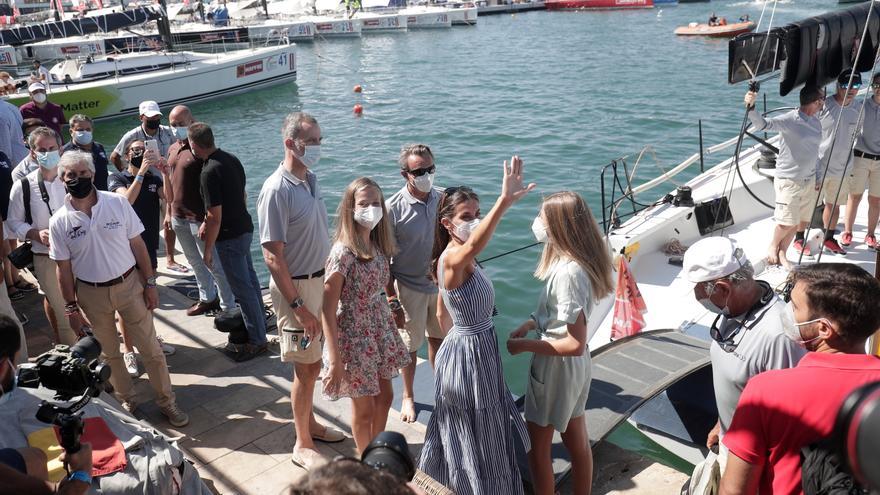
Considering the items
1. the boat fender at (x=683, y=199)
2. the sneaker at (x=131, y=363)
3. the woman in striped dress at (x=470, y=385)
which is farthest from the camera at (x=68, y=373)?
the boat fender at (x=683, y=199)

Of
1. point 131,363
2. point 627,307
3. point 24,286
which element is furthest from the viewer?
point 24,286

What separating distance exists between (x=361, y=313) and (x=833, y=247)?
547cm

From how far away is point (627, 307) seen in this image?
21.2 feet

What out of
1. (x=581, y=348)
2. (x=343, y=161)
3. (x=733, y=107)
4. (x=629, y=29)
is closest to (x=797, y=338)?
(x=581, y=348)

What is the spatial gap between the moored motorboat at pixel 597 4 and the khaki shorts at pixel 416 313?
177ft

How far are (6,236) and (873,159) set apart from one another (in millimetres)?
7783

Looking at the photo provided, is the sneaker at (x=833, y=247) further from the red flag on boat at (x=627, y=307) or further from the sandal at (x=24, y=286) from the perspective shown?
the sandal at (x=24, y=286)

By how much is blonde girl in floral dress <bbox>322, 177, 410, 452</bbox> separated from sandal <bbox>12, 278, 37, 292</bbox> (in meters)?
4.53

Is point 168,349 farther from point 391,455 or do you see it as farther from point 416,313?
point 391,455

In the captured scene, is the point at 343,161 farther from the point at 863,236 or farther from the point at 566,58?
the point at 566,58

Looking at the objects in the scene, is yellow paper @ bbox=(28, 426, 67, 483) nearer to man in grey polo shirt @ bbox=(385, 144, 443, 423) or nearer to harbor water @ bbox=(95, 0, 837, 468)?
man in grey polo shirt @ bbox=(385, 144, 443, 423)

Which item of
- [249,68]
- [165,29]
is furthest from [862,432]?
[165,29]

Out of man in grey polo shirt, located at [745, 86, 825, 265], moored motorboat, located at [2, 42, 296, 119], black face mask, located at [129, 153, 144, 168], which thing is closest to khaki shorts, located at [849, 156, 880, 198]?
man in grey polo shirt, located at [745, 86, 825, 265]

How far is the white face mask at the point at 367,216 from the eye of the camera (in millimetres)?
3635
